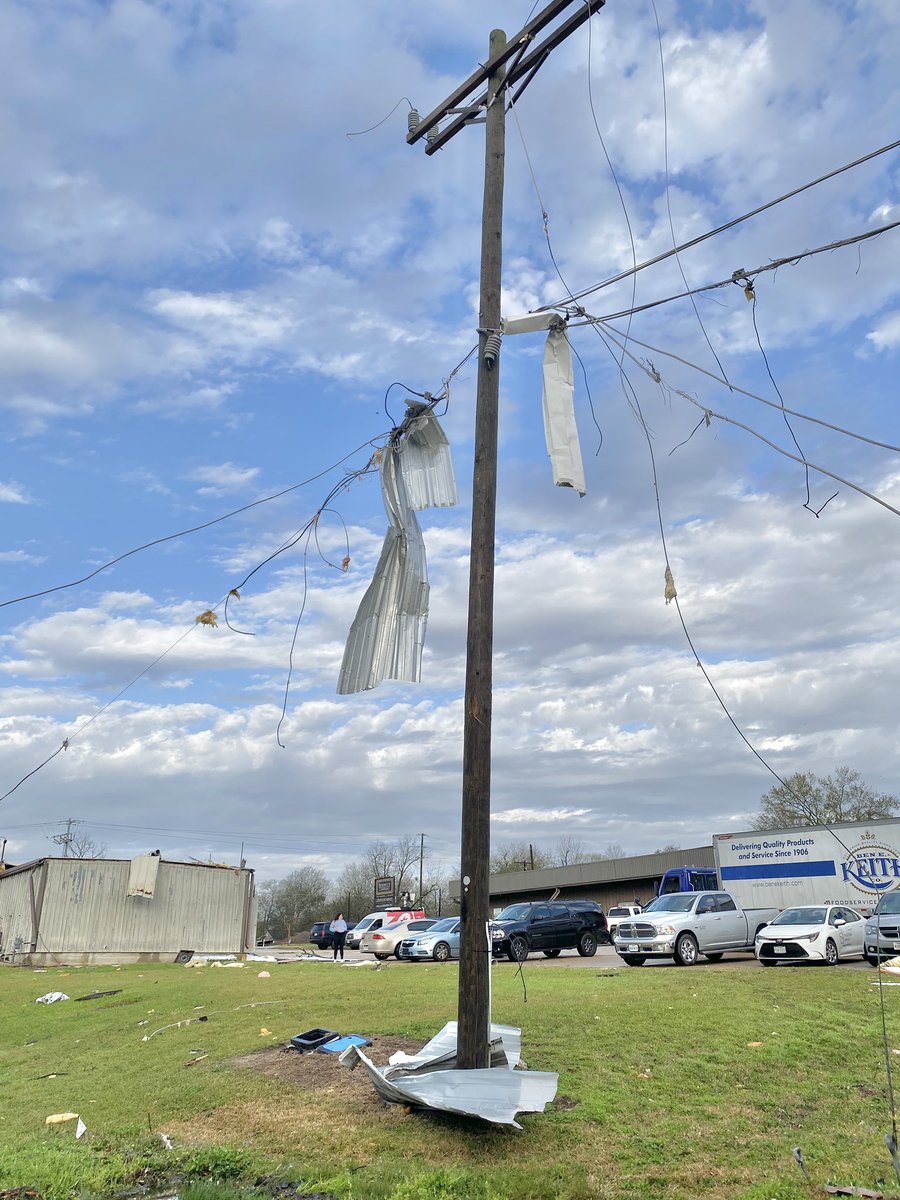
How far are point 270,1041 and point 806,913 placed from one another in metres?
12.9

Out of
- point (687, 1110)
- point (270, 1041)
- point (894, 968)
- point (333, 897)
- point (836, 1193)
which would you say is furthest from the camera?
point (333, 897)

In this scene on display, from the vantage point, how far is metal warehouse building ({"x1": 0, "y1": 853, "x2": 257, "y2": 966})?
29.5 metres

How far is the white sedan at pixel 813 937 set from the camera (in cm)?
1775

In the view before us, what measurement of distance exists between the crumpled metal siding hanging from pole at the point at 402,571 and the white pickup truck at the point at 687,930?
13.7 m

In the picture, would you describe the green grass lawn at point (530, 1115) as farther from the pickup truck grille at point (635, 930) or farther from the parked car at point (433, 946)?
the parked car at point (433, 946)

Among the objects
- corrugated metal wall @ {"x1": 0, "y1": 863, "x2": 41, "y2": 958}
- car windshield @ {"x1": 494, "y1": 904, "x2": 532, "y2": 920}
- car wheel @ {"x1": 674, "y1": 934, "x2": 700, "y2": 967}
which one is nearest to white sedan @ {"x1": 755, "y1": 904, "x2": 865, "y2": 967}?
car wheel @ {"x1": 674, "y1": 934, "x2": 700, "y2": 967}

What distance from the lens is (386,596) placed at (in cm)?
900

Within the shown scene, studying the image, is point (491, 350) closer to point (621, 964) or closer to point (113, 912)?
point (621, 964)

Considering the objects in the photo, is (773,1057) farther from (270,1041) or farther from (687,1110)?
(270,1041)

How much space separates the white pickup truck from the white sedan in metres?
1.93

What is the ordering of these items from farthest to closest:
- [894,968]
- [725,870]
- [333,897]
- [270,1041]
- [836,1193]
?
[333,897], [725,870], [270,1041], [894,968], [836,1193]

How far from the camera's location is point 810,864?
82.7 feet

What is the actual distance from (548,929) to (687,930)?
4.55 meters

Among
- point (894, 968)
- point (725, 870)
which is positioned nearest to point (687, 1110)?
point (894, 968)
